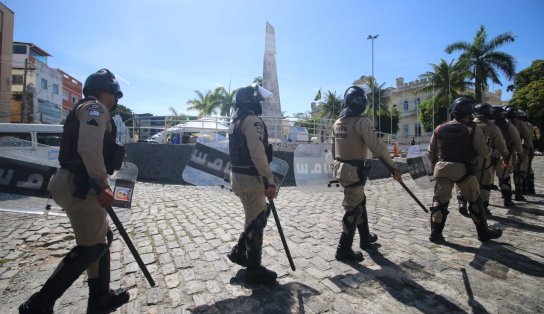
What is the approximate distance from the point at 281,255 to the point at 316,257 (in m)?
0.44

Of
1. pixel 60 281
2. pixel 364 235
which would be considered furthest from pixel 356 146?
pixel 60 281

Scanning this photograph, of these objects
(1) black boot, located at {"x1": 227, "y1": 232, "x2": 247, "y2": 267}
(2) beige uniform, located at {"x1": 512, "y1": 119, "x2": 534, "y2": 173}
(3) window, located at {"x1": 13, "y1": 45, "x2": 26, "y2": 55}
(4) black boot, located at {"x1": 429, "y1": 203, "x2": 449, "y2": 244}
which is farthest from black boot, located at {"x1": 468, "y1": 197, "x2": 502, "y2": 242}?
(3) window, located at {"x1": 13, "y1": 45, "x2": 26, "y2": 55}

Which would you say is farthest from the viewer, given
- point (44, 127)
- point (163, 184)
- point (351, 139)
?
point (163, 184)

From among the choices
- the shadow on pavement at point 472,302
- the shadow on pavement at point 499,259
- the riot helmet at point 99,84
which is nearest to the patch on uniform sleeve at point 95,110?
the riot helmet at point 99,84

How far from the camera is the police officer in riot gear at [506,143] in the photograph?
6137 mm

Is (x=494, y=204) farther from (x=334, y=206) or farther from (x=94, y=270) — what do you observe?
(x=94, y=270)

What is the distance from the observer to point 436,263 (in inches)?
134

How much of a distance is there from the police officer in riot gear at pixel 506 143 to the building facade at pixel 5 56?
115 ft

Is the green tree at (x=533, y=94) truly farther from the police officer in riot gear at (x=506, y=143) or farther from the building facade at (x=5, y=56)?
the building facade at (x=5, y=56)

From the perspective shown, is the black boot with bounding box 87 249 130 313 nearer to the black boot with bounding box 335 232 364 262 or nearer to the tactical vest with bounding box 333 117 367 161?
the black boot with bounding box 335 232 364 262

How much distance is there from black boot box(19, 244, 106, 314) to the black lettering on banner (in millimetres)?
2923

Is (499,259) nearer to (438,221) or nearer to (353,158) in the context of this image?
(438,221)

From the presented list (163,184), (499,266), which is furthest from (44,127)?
(499,266)

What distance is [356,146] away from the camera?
3539mm
